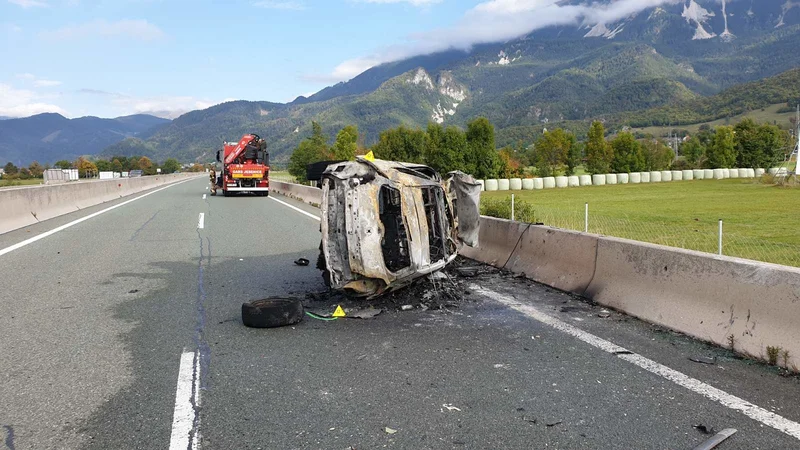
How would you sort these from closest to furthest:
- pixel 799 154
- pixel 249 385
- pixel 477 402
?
pixel 477 402
pixel 249 385
pixel 799 154

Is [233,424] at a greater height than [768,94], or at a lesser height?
lesser

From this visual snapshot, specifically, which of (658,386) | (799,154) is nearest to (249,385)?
(658,386)

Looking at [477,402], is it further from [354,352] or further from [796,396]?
[796,396]

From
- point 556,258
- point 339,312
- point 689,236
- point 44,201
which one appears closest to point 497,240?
point 556,258

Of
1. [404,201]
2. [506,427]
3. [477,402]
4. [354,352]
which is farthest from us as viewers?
[404,201]

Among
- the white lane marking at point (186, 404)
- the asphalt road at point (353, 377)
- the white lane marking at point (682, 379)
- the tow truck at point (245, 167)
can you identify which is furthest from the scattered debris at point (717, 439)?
the tow truck at point (245, 167)

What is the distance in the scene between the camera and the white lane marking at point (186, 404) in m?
3.40

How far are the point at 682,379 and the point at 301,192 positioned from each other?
84.2 ft

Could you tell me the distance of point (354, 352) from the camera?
5.13 meters

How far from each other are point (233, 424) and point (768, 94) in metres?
210

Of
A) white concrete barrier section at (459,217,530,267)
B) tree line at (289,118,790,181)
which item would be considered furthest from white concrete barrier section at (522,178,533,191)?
white concrete barrier section at (459,217,530,267)

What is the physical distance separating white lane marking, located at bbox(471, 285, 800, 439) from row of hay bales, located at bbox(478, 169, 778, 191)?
42.6 m

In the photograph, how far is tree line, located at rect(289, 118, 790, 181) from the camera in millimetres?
59188

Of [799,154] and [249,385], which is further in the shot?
[799,154]
